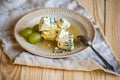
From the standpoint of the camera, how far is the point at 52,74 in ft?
2.98

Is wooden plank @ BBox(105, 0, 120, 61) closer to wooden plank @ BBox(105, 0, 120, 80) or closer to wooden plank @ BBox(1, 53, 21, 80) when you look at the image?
wooden plank @ BBox(105, 0, 120, 80)

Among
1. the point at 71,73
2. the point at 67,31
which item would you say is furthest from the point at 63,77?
the point at 67,31

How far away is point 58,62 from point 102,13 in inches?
12.0

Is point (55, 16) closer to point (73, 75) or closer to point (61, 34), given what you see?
point (61, 34)

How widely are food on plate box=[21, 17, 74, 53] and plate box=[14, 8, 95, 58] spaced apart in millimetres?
18

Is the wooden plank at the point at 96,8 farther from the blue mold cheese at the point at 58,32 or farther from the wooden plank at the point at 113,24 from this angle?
the blue mold cheese at the point at 58,32

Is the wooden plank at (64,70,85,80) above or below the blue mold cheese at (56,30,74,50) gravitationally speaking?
below

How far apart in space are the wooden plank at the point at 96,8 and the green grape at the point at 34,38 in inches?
9.6

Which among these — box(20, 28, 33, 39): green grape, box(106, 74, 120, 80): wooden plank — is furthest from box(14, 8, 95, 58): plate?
box(106, 74, 120, 80): wooden plank

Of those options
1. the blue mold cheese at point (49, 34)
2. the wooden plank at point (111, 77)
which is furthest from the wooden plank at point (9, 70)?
the wooden plank at point (111, 77)

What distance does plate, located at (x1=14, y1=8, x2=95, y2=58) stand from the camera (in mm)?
941

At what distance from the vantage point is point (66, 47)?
942mm

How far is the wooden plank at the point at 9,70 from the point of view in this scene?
896mm

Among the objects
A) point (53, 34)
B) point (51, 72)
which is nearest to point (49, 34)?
point (53, 34)
